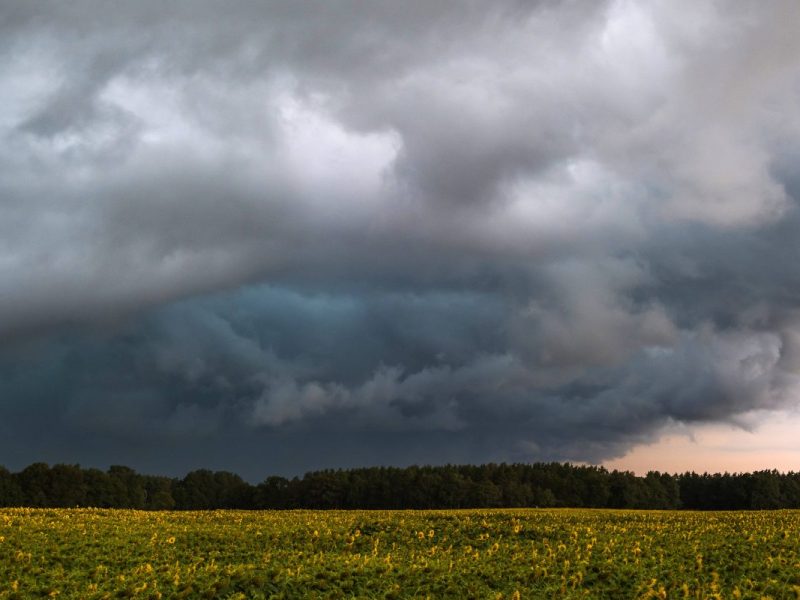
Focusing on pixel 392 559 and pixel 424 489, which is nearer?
pixel 392 559

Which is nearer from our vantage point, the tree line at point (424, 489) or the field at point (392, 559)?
the field at point (392, 559)

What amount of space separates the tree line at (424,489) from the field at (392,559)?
277 feet

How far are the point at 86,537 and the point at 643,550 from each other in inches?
989

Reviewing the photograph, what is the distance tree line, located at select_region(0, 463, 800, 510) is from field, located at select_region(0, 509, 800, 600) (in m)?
84.5

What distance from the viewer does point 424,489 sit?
12275cm

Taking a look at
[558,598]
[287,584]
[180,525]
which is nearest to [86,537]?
[180,525]

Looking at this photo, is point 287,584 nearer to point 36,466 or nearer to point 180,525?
point 180,525

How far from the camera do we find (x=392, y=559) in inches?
1128

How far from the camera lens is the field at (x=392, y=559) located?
24094 millimetres

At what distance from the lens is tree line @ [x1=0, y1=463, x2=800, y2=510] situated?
117750mm

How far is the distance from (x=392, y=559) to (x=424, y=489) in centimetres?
9685

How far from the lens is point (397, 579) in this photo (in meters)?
25.3

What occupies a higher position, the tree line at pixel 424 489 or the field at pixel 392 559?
the field at pixel 392 559

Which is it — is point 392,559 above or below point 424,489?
above
